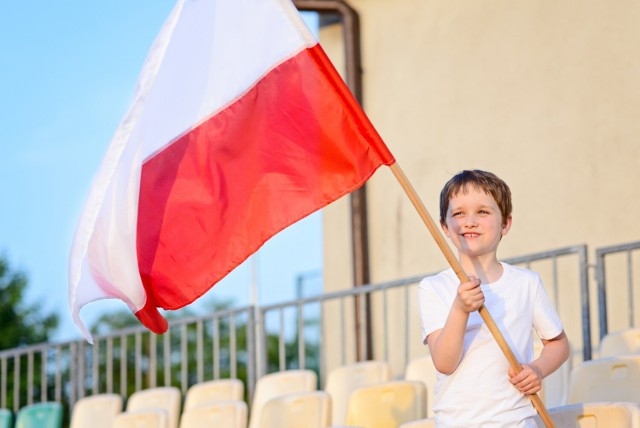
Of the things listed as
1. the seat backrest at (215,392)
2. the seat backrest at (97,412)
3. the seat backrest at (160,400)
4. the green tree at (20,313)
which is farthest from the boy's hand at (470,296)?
the green tree at (20,313)

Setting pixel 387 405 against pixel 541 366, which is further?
pixel 387 405

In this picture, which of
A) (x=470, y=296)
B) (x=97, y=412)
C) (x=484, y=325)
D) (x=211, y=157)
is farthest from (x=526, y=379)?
(x=97, y=412)

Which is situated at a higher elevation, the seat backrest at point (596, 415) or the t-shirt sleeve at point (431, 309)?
the t-shirt sleeve at point (431, 309)

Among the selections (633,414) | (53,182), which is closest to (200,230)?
(633,414)

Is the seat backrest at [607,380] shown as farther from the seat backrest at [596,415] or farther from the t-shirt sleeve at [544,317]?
the t-shirt sleeve at [544,317]

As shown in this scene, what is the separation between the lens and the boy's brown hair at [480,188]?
3678mm

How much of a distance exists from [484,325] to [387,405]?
220 centimetres

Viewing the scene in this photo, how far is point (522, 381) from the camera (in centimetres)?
352

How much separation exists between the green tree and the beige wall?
58.6 feet

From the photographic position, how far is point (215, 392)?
7.92m

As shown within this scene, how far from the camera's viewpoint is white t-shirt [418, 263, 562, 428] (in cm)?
358

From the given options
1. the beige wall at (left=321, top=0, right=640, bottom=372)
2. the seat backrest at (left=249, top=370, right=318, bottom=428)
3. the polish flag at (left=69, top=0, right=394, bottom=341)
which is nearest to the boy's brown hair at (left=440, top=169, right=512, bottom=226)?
the polish flag at (left=69, top=0, right=394, bottom=341)

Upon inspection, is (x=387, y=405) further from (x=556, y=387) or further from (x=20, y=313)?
(x=20, y=313)

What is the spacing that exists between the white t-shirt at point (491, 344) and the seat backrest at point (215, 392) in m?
4.26
